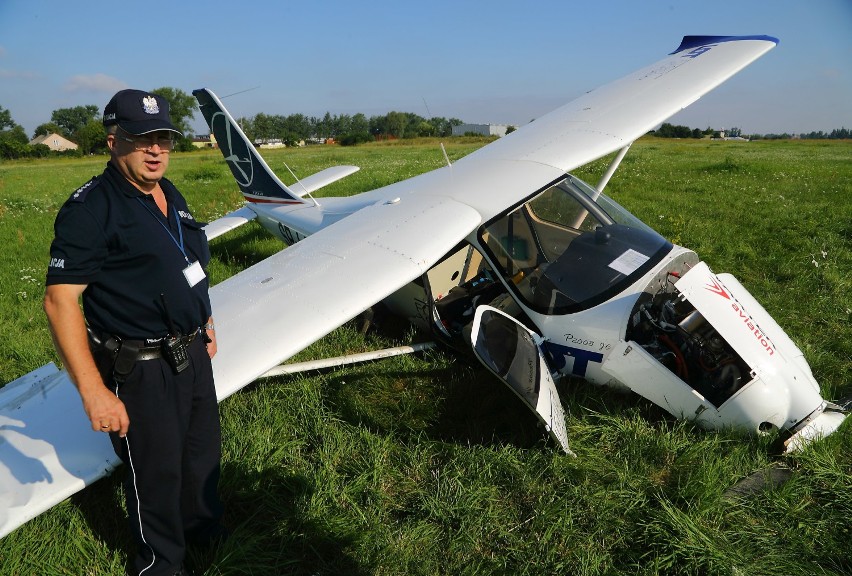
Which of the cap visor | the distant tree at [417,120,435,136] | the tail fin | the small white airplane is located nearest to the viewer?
the cap visor

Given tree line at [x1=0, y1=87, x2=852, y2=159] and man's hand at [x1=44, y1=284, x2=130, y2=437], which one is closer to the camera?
man's hand at [x1=44, y1=284, x2=130, y2=437]

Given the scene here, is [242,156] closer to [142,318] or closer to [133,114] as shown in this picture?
[133,114]

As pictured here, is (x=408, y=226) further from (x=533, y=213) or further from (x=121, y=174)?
(x=121, y=174)

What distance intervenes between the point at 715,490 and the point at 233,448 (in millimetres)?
2970

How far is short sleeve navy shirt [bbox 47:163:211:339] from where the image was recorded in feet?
5.84

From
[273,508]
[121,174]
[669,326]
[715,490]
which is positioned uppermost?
Answer: [121,174]

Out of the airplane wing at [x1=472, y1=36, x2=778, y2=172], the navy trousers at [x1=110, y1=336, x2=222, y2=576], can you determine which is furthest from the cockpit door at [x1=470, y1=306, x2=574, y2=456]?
the airplane wing at [x1=472, y1=36, x2=778, y2=172]

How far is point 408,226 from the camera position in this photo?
3764mm

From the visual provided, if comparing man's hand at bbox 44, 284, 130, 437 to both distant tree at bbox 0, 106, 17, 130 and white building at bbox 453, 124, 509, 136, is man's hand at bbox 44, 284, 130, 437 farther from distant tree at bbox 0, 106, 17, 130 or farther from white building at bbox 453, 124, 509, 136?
distant tree at bbox 0, 106, 17, 130

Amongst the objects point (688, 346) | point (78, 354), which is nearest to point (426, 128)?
point (688, 346)

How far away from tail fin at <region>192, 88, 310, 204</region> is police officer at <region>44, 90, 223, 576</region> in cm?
510

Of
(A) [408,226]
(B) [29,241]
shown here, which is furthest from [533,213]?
(B) [29,241]

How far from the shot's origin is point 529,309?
3545 millimetres

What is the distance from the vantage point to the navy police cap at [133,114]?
1.90m
